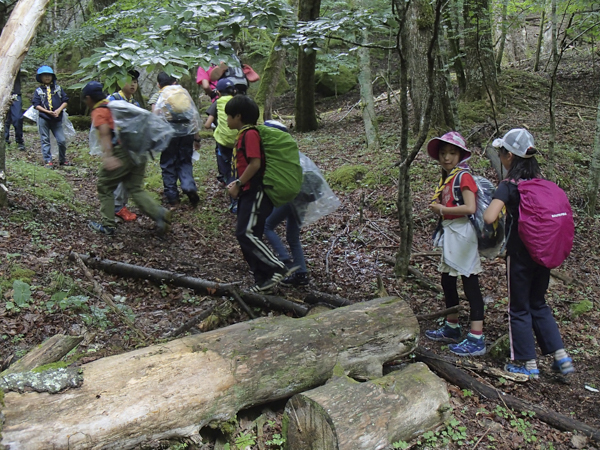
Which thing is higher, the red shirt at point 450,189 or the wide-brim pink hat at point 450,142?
the wide-brim pink hat at point 450,142

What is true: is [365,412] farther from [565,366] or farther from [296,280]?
[296,280]

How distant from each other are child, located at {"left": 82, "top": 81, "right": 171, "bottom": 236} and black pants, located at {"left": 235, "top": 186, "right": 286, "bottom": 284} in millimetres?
1650

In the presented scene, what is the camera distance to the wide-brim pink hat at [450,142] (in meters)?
4.27

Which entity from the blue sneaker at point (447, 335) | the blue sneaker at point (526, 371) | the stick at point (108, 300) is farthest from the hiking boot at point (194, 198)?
the blue sneaker at point (526, 371)

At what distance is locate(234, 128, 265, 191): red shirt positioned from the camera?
473 cm

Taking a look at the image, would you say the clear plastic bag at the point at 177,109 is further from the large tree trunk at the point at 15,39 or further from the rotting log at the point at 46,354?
the rotting log at the point at 46,354

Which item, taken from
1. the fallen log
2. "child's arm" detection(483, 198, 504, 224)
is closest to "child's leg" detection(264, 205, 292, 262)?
the fallen log

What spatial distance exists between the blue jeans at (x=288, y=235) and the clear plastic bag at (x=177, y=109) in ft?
9.16

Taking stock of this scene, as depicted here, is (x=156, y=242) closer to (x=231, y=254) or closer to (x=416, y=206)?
(x=231, y=254)

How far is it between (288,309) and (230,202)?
13.3 ft

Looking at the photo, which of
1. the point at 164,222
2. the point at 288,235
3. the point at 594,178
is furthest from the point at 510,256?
the point at 594,178

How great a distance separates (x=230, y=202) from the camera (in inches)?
328

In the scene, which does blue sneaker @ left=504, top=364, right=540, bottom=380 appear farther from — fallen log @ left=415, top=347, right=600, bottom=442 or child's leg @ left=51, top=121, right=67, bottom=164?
child's leg @ left=51, top=121, right=67, bottom=164

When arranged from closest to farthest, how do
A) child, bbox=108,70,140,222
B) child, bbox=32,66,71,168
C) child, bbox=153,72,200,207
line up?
child, bbox=108,70,140,222
child, bbox=153,72,200,207
child, bbox=32,66,71,168
